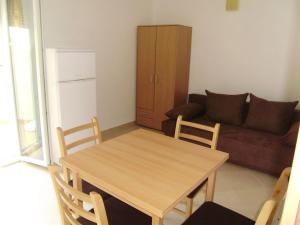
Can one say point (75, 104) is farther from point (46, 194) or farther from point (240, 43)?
point (240, 43)

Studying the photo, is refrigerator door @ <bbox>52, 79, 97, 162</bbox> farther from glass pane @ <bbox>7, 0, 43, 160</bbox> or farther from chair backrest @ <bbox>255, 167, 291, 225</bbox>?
chair backrest @ <bbox>255, 167, 291, 225</bbox>

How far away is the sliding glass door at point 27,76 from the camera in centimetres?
282

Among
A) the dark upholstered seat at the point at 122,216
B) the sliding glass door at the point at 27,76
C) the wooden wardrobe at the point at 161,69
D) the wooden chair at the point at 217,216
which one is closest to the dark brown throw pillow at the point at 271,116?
the wooden wardrobe at the point at 161,69

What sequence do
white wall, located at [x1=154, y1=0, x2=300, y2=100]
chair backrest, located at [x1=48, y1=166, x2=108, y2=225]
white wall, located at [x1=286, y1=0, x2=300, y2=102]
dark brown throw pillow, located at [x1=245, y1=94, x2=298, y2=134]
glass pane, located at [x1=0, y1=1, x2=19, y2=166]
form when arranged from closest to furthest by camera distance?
1. chair backrest, located at [x1=48, y1=166, x2=108, y2=225]
2. glass pane, located at [x1=0, y1=1, x2=19, y2=166]
3. dark brown throw pillow, located at [x1=245, y1=94, x2=298, y2=134]
4. white wall, located at [x1=286, y1=0, x2=300, y2=102]
5. white wall, located at [x1=154, y1=0, x2=300, y2=100]

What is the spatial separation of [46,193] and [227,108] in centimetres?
251

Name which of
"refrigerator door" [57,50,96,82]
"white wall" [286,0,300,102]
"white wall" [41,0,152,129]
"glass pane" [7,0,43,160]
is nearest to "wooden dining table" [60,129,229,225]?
"refrigerator door" [57,50,96,82]

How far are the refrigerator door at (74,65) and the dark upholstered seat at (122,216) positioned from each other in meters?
1.69

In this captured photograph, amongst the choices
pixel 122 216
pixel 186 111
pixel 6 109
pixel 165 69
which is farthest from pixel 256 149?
pixel 6 109

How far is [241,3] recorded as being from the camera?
3658 mm

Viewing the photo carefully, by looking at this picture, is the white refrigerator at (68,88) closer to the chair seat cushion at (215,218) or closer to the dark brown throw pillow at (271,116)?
the chair seat cushion at (215,218)

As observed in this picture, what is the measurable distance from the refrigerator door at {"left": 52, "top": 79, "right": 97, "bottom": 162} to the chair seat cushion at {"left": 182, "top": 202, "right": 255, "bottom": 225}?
186 centimetres

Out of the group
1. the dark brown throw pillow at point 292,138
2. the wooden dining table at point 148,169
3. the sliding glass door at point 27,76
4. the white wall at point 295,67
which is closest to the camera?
the wooden dining table at point 148,169

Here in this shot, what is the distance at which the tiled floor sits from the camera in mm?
2225

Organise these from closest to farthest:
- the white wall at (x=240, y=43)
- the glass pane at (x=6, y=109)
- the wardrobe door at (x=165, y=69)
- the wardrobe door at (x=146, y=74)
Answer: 1. the glass pane at (x=6, y=109)
2. the white wall at (x=240, y=43)
3. the wardrobe door at (x=165, y=69)
4. the wardrobe door at (x=146, y=74)
